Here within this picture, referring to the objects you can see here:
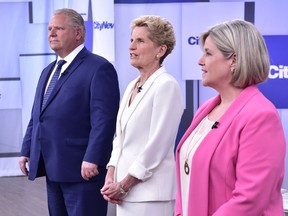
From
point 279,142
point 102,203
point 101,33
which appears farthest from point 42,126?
point 101,33

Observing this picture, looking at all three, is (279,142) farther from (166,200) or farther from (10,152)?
(10,152)

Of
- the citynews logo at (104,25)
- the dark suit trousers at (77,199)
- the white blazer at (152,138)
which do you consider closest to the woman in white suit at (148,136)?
the white blazer at (152,138)

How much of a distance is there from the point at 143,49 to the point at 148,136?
15.3 inches

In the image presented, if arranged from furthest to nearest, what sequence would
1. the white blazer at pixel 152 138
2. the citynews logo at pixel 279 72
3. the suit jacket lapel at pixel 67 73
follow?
1. the citynews logo at pixel 279 72
2. the suit jacket lapel at pixel 67 73
3. the white blazer at pixel 152 138

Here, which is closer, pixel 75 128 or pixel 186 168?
pixel 186 168

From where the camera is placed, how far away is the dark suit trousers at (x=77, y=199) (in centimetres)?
250

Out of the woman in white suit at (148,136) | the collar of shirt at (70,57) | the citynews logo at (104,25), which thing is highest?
the citynews logo at (104,25)

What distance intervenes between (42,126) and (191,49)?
8.58ft

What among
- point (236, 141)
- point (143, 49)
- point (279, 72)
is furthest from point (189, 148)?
point (279, 72)

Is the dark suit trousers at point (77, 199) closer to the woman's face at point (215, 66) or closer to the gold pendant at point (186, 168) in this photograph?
the gold pendant at point (186, 168)

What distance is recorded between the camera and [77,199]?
2.50 m

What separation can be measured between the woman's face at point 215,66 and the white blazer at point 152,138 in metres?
0.58

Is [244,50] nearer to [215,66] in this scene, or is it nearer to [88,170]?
[215,66]

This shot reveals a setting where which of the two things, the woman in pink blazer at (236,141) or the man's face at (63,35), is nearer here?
the woman in pink blazer at (236,141)
